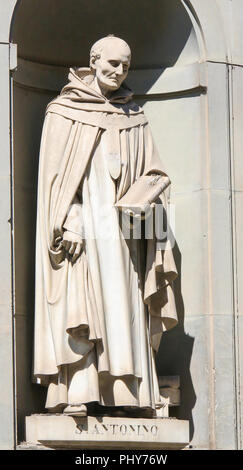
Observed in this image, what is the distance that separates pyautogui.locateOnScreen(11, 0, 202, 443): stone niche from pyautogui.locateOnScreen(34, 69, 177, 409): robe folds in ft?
0.84

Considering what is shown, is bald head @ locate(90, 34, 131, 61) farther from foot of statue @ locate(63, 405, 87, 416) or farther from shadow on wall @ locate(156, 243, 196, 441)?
foot of statue @ locate(63, 405, 87, 416)

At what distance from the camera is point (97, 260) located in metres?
13.0

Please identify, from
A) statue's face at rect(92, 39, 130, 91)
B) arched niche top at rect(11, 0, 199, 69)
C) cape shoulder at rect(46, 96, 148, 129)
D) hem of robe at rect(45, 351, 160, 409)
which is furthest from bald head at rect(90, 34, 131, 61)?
hem of robe at rect(45, 351, 160, 409)

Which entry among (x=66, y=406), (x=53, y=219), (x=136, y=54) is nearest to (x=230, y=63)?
(x=136, y=54)

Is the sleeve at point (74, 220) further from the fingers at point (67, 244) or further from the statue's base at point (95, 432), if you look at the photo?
the statue's base at point (95, 432)

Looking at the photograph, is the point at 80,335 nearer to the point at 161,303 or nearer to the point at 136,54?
the point at 161,303

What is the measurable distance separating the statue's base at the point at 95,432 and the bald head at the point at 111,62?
82.7 inches

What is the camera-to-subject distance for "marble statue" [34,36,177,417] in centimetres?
1286

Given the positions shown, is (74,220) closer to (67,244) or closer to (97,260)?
(67,244)

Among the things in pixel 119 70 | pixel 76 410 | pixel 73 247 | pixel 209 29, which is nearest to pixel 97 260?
pixel 73 247

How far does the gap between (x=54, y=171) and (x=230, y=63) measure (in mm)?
1422

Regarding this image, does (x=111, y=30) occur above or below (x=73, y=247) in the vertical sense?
above

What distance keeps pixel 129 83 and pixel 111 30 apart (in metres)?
0.37

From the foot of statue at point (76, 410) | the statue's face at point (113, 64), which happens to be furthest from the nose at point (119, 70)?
the foot of statue at point (76, 410)
